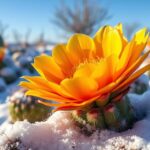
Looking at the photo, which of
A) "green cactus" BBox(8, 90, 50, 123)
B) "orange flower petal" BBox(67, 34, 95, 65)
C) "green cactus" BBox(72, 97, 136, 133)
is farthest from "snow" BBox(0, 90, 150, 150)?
"green cactus" BBox(8, 90, 50, 123)

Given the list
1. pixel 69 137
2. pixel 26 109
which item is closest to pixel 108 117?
pixel 69 137

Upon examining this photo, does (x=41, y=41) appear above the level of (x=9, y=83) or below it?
below

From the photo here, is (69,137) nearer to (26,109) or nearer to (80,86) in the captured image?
(80,86)

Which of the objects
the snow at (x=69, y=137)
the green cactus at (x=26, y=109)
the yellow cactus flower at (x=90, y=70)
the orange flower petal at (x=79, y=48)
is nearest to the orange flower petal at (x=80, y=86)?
the yellow cactus flower at (x=90, y=70)

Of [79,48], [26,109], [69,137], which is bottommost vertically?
[26,109]

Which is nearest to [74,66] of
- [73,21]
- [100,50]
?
[100,50]

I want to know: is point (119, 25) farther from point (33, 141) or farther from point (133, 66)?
point (33, 141)

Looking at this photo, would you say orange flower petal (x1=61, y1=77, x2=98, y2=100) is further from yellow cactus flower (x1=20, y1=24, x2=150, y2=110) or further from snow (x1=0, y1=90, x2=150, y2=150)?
snow (x1=0, y1=90, x2=150, y2=150)
